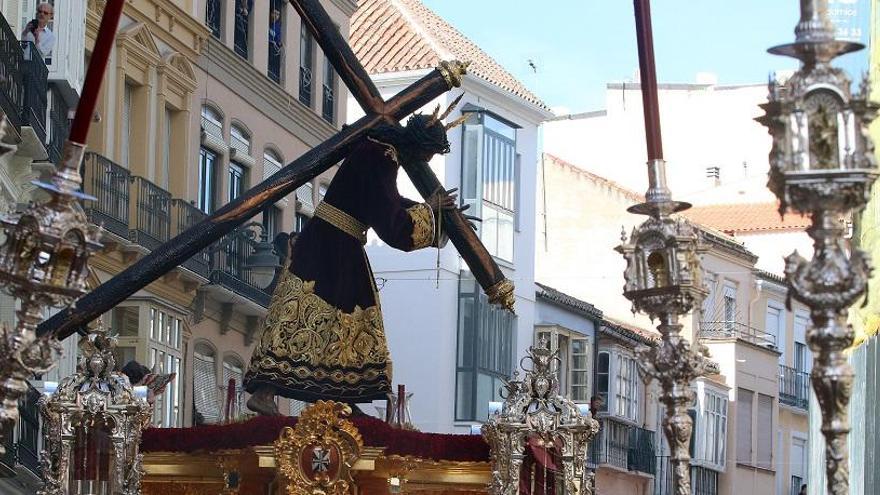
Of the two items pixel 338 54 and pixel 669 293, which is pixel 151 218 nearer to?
pixel 338 54

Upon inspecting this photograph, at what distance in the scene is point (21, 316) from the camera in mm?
8656

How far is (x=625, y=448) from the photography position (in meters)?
52.0

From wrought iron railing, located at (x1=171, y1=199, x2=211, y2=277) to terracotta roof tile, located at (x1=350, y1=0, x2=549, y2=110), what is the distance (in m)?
11.9

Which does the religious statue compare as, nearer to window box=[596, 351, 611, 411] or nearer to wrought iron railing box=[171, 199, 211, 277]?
wrought iron railing box=[171, 199, 211, 277]

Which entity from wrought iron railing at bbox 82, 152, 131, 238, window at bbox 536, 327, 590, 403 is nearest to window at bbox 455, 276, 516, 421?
window at bbox 536, 327, 590, 403

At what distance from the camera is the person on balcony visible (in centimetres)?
2262

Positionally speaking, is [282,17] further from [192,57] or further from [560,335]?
[560,335]

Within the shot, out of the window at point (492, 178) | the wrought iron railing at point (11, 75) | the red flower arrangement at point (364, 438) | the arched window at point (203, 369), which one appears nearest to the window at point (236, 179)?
the arched window at point (203, 369)

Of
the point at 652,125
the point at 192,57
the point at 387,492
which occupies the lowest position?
the point at 387,492

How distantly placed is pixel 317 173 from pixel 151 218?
16527mm

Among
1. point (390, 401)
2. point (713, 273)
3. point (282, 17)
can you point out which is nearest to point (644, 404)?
point (713, 273)

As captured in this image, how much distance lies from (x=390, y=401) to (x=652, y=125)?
3313 mm

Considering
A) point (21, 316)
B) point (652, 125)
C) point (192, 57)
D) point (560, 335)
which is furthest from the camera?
point (560, 335)

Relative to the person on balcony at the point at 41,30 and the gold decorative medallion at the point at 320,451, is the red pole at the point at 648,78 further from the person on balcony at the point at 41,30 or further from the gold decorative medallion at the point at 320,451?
the person on balcony at the point at 41,30
